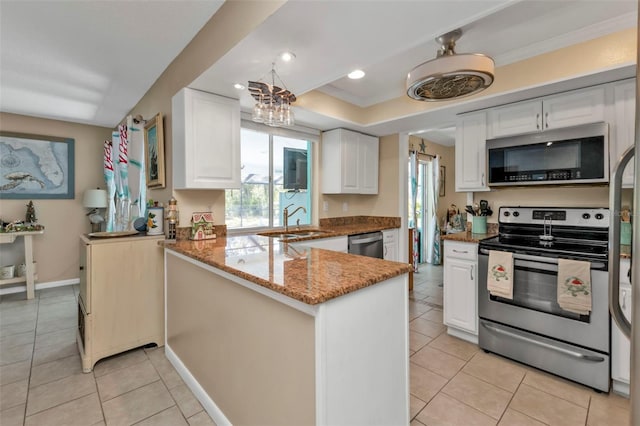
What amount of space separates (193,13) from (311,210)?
8.12 feet

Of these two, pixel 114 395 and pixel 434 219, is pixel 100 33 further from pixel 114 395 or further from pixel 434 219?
pixel 434 219

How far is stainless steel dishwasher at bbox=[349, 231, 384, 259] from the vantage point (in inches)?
132

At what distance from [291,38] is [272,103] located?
0.40 meters

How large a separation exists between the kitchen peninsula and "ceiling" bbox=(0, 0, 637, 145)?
1222 mm

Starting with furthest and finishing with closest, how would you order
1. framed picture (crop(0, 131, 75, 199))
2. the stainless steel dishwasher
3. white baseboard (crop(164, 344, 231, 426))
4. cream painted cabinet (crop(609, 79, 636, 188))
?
framed picture (crop(0, 131, 75, 199)) → the stainless steel dishwasher → cream painted cabinet (crop(609, 79, 636, 188)) → white baseboard (crop(164, 344, 231, 426))

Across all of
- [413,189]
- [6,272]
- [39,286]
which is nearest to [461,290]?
[413,189]

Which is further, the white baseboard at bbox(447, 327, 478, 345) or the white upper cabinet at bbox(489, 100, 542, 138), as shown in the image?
the white baseboard at bbox(447, 327, 478, 345)

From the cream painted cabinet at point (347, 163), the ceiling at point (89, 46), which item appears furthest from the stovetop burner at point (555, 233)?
the ceiling at point (89, 46)

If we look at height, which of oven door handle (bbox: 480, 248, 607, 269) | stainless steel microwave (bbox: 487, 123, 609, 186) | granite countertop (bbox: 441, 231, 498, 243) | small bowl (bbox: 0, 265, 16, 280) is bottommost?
small bowl (bbox: 0, 265, 16, 280)

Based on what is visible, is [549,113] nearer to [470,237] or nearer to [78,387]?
[470,237]

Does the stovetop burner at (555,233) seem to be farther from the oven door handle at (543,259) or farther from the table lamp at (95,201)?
the table lamp at (95,201)

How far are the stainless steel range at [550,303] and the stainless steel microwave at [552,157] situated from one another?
297 millimetres

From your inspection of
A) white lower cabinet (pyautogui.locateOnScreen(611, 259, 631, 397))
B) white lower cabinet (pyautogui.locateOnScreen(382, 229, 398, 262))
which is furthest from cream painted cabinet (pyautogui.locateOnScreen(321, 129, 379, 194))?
white lower cabinet (pyautogui.locateOnScreen(611, 259, 631, 397))

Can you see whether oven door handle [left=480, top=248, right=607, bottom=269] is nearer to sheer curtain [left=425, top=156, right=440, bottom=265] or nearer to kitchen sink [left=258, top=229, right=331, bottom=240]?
kitchen sink [left=258, top=229, right=331, bottom=240]
